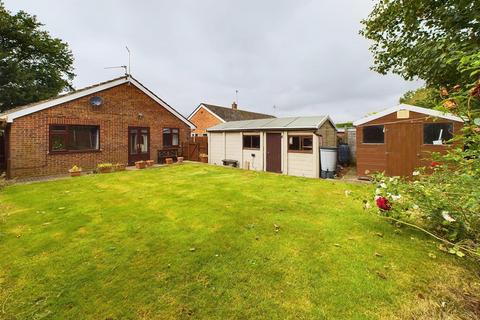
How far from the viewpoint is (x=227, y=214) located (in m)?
5.34

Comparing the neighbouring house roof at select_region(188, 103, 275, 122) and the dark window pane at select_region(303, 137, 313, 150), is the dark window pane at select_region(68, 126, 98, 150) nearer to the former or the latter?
the dark window pane at select_region(303, 137, 313, 150)

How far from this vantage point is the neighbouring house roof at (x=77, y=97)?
10742 millimetres

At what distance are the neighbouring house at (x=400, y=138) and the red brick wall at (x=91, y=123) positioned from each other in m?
13.5

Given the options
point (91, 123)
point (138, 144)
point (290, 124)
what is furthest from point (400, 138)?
point (91, 123)

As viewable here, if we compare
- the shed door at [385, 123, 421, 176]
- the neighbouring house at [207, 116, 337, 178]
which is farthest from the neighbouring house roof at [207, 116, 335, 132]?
the shed door at [385, 123, 421, 176]

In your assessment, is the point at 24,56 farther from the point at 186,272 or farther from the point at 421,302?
the point at 421,302

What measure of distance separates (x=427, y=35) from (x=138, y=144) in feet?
53.2

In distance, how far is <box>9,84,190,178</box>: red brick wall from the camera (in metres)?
11.0

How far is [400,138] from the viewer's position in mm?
9258

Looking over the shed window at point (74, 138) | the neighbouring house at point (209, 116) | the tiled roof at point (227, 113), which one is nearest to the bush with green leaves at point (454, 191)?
the shed window at point (74, 138)

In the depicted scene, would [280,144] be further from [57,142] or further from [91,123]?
[57,142]

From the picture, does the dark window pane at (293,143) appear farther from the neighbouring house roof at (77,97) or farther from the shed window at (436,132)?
the neighbouring house roof at (77,97)

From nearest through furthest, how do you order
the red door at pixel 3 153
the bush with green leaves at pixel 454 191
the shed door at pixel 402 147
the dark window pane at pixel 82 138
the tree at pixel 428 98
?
→ the bush with green leaves at pixel 454 191
the tree at pixel 428 98
the shed door at pixel 402 147
the red door at pixel 3 153
the dark window pane at pixel 82 138

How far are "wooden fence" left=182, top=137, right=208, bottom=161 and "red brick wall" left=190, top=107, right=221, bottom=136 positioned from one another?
8.87 metres
